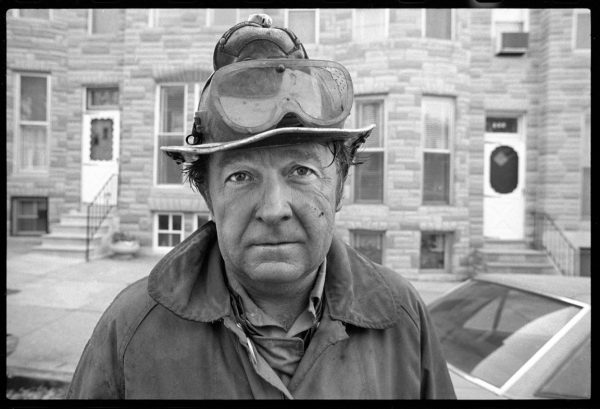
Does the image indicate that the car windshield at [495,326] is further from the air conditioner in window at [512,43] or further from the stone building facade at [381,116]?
the air conditioner in window at [512,43]

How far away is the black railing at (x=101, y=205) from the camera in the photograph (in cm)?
717

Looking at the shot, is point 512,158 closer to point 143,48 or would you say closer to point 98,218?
point 143,48

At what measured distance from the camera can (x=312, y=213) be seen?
4.42 ft

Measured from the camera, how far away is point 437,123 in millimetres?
7719

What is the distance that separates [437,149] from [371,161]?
1174 millimetres

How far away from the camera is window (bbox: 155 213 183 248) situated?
6.84 meters

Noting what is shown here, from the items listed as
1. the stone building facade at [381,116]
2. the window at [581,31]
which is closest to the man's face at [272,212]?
the stone building facade at [381,116]

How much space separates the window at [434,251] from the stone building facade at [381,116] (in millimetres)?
24

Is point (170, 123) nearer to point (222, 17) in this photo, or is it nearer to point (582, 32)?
point (222, 17)

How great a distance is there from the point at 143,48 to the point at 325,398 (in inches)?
290

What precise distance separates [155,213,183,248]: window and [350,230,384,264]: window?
2838mm

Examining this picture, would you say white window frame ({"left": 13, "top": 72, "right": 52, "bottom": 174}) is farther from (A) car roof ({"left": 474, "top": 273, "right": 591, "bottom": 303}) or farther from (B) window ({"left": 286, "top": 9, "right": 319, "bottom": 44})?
(A) car roof ({"left": 474, "top": 273, "right": 591, "bottom": 303})

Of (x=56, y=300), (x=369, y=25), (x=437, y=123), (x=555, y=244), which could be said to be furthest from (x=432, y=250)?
(x=56, y=300)
